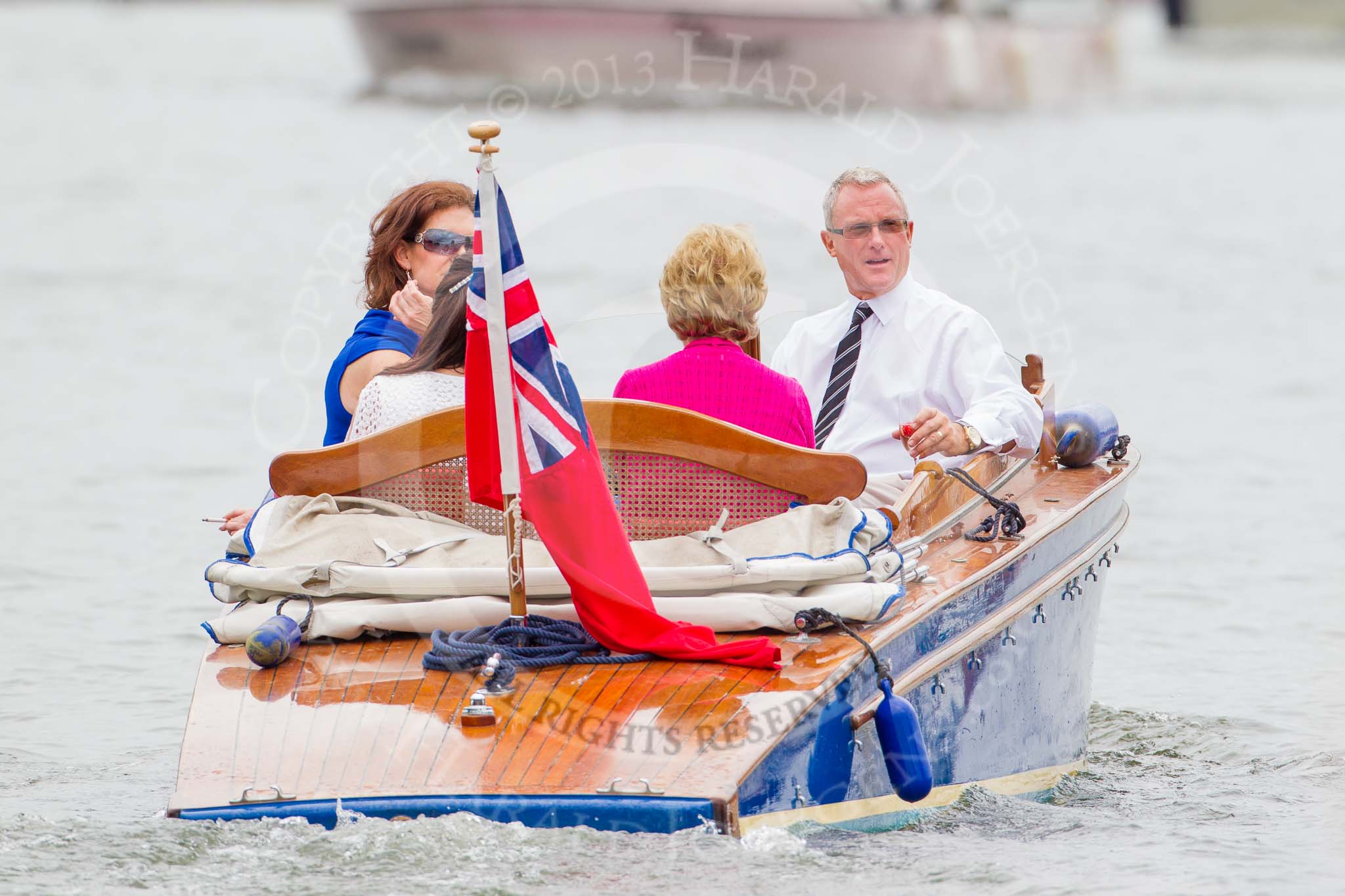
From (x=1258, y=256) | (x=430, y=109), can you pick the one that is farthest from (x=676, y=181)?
(x=430, y=109)

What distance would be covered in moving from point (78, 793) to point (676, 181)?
16.5ft

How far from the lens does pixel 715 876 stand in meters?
3.32

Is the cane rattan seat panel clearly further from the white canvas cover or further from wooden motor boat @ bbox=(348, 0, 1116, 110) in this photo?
wooden motor boat @ bbox=(348, 0, 1116, 110)

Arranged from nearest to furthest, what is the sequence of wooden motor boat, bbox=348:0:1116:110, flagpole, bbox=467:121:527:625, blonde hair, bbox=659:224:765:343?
flagpole, bbox=467:121:527:625, blonde hair, bbox=659:224:765:343, wooden motor boat, bbox=348:0:1116:110

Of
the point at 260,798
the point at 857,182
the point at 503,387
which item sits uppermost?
the point at 857,182

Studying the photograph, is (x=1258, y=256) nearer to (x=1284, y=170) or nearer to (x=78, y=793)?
(x=1284, y=170)

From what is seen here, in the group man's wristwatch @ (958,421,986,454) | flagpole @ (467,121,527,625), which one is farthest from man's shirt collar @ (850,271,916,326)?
flagpole @ (467,121,527,625)

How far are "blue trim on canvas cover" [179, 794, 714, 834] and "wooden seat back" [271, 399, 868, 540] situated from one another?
89cm

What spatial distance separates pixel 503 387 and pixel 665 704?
75 cm

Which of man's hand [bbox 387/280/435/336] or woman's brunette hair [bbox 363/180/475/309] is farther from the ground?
woman's brunette hair [bbox 363/180/475/309]

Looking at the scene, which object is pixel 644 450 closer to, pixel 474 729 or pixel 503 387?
pixel 503 387

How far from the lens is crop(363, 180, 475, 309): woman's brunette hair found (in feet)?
Result: 16.3

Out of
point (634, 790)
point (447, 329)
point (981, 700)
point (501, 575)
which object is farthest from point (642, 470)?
point (981, 700)

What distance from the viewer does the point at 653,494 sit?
4.09m
